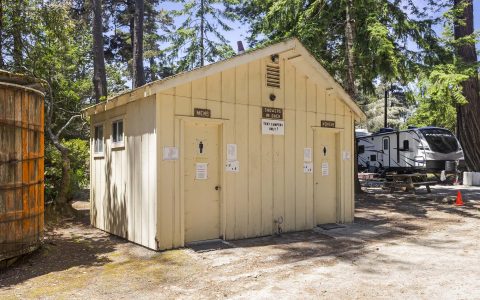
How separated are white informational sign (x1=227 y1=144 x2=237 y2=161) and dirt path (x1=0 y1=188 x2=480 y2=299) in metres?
1.59

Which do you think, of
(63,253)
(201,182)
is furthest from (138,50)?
(63,253)

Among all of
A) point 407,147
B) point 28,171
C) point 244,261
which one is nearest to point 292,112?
point 244,261

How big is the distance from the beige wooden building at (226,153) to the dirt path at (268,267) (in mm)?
505

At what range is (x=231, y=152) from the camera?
7.63m

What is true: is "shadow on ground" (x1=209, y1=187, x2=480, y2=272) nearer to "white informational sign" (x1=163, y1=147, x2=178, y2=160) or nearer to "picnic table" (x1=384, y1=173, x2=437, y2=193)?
"picnic table" (x1=384, y1=173, x2=437, y2=193)

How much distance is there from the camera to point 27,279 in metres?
5.39

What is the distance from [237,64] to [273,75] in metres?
1.12

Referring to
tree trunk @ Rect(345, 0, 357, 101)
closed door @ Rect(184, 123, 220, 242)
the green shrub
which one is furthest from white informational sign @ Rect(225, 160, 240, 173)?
tree trunk @ Rect(345, 0, 357, 101)

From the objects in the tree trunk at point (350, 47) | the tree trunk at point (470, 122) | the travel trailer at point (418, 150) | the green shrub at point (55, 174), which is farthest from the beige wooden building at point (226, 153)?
the tree trunk at point (470, 122)

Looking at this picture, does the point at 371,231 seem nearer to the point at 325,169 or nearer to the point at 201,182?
the point at 325,169

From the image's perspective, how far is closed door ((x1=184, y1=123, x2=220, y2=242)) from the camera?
7.19 m

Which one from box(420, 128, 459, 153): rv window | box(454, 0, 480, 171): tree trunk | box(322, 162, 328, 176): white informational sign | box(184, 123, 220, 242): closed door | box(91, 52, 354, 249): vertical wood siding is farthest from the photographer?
box(454, 0, 480, 171): tree trunk

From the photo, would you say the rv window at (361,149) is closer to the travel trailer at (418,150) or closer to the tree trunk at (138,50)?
the travel trailer at (418,150)

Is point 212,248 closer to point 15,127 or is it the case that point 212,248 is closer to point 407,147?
point 15,127
